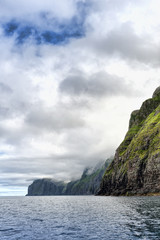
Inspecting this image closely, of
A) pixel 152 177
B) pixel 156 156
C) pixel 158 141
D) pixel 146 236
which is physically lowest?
Answer: pixel 146 236

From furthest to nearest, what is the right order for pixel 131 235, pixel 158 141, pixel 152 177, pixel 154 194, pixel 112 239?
pixel 158 141 < pixel 152 177 < pixel 154 194 < pixel 131 235 < pixel 112 239

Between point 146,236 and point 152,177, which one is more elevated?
point 152,177

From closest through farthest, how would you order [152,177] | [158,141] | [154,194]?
[154,194]
[152,177]
[158,141]

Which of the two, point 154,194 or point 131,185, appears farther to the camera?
point 131,185

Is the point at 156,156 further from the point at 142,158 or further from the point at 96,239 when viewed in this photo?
the point at 96,239

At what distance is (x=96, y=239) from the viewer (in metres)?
30.6

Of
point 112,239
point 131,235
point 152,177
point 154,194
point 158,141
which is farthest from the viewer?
point 158,141

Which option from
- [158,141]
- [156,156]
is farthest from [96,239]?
[158,141]

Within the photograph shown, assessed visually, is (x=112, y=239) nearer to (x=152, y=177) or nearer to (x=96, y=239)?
(x=96, y=239)

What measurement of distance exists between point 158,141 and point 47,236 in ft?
572

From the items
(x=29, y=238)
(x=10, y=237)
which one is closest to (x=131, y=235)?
(x=29, y=238)

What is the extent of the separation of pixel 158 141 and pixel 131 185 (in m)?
44.9

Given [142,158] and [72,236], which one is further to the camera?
[142,158]

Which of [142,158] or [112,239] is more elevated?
[142,158]
